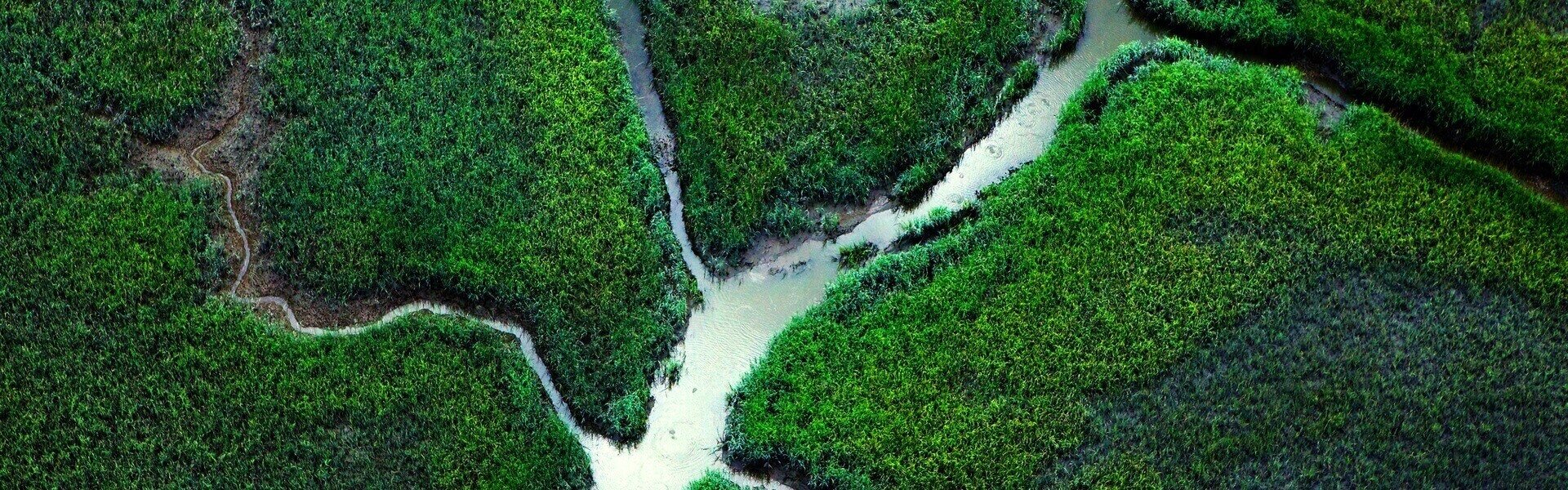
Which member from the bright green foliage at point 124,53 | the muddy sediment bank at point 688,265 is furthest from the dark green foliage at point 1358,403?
the bright green foliage at point 124,53

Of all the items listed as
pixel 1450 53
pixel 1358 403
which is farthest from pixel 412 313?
pixel 1450 53

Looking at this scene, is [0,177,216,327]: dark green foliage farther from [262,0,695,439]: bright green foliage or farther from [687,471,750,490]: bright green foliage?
[687,471,750,490]: bright green foliage

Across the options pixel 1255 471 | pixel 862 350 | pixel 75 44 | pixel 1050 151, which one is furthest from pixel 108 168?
pixel 1255 471

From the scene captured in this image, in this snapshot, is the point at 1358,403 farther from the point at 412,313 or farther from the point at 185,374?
the point at 185,374

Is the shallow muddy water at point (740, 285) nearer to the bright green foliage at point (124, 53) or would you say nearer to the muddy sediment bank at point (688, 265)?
the muddy sediment bank at point (688, 265)

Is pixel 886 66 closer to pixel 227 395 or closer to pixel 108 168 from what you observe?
pixel 227 395

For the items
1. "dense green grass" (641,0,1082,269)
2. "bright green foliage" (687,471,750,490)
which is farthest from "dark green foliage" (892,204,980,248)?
"bright green foliage" (687,471,750,490)
